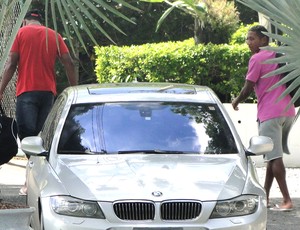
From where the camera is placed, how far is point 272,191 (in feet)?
35.9

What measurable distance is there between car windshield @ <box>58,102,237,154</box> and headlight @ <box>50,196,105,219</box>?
844 millimetres

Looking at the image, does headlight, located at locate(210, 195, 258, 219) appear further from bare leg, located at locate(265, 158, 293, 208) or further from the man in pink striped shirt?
bare leg, located at locate(265, 158, 293, 208)

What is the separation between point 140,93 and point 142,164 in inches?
46.4

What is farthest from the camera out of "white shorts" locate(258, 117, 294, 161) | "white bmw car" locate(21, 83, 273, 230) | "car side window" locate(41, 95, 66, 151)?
"white shorts" locate(258, 117, 294, 161)

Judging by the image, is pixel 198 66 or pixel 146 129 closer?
pixel 146 129

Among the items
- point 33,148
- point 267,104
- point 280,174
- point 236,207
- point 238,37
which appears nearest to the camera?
point 236,207

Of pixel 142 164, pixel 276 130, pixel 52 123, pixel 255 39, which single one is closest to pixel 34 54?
pixel 52 123

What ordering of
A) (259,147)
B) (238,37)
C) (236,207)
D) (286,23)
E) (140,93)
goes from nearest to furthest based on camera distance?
1. (286,23)
2. (236,207)
3. (259,147)
4. (140,93)
5. (238,37)

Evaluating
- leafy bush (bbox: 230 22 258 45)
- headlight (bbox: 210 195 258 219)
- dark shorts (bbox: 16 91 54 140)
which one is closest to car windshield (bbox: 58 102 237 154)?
headlight (bbox: 210 195 258 219)

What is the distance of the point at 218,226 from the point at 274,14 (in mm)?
2780

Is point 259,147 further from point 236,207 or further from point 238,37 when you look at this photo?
point 238,37

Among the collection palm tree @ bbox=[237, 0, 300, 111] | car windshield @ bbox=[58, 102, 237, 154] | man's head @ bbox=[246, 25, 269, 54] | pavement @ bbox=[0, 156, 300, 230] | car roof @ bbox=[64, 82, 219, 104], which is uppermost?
palm tree @ bbox=[237, 0, 300, 111]

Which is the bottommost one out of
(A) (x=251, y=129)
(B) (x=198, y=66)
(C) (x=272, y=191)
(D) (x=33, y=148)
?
(C) (x=272, y=191)

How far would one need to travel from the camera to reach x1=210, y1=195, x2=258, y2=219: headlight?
6266 millimetres
